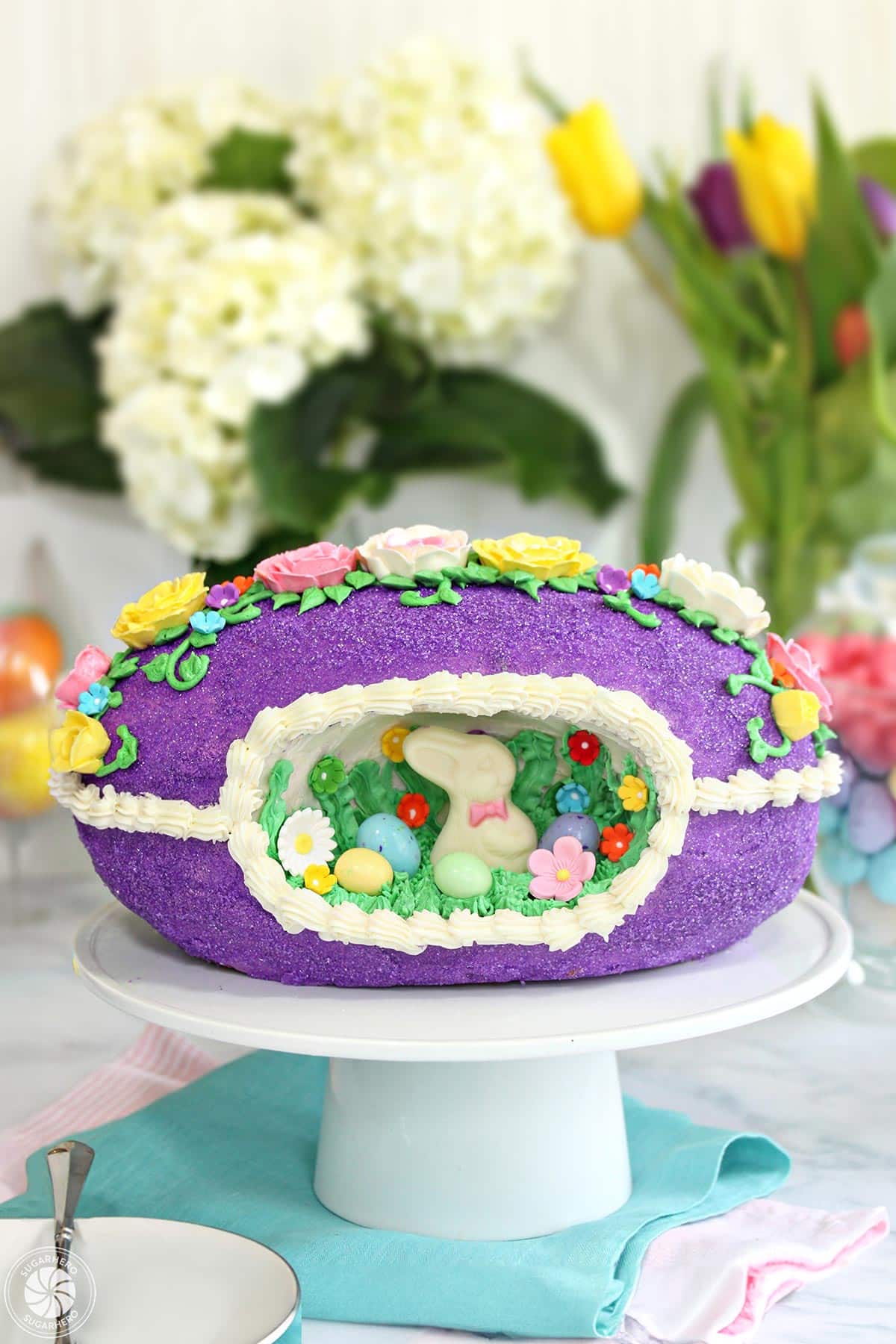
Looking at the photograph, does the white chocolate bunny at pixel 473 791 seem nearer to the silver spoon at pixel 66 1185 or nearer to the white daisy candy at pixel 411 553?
the white daisy candy at pixel 411 553

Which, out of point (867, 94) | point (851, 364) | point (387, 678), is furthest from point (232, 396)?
point (867, 94)

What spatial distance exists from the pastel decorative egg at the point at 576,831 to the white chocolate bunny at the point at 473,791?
14 mm

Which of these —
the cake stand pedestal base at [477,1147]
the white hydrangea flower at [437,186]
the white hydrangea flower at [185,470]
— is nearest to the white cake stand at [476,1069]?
the cake stand pedestal base at [477,1147]

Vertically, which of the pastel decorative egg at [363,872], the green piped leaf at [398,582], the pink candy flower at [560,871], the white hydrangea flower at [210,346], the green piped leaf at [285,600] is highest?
the white hydrangea flower at [210,346]

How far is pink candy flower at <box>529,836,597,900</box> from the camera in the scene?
73 cm

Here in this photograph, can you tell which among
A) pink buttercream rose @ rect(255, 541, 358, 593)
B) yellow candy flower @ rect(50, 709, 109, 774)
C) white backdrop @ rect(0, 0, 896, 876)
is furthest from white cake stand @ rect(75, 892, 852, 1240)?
white backdrop @ rect(0, 0, 896, 876)

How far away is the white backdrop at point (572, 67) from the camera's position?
1.61 m

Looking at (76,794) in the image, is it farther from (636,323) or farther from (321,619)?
(636,323)

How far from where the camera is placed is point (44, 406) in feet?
5.11

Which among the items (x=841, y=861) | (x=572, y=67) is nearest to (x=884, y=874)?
(x=841, y=861)

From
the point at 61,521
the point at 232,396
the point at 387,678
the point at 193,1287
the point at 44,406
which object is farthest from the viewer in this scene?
the point at 61,521

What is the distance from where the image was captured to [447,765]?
0.75 meters

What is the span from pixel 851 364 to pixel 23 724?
91 cm

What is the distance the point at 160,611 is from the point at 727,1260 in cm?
45
